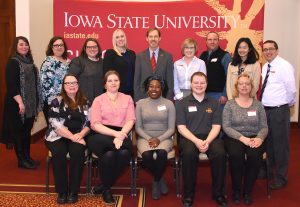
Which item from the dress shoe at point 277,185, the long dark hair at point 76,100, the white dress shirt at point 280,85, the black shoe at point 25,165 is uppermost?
the white dress shirt at point 280,85

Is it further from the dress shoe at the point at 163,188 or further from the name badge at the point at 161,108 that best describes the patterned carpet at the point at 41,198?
the name badge at the point at 161,108

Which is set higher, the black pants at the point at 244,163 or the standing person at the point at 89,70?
the standing person at the point at 89,70

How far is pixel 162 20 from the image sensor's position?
623 centimetres

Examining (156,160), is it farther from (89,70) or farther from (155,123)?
(89,70)

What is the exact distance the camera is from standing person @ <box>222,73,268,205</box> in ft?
12.1

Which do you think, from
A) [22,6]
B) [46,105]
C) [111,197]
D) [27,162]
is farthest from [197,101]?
[22,6]

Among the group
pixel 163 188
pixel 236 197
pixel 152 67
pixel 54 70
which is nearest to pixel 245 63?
pixel 152 67

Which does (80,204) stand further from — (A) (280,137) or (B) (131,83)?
(A) (280,137)

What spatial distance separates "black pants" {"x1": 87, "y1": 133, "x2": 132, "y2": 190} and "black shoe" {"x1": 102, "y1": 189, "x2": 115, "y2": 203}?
0.04 metres

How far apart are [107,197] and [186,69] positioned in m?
1.72

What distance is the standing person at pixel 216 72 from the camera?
461cm

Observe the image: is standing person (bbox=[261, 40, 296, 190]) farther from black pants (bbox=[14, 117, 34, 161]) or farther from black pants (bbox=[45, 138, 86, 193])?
black pants (bbox=[14, 117, 34, 161])

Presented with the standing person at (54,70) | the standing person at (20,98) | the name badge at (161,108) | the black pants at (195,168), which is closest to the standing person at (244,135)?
the black pants at (195,168)

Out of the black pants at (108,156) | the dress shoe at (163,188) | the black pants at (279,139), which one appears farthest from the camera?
the black pants at (279,139)
